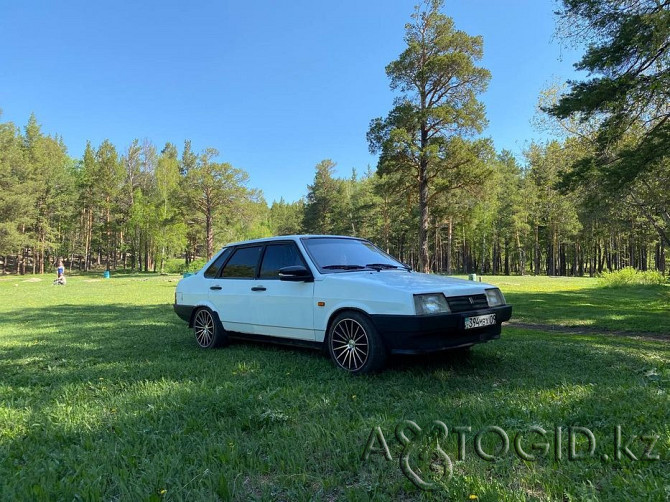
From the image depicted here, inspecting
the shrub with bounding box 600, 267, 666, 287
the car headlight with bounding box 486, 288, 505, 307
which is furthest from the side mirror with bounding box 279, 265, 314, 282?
the shrub with bounding box 600, 267, 666, 287

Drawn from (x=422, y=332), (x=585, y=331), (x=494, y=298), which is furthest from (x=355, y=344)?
(x=585, y=331)

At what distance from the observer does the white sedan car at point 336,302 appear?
13.7 ft

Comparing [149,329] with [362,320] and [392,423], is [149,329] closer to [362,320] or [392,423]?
[362,320]

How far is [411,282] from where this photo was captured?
14.9 ft

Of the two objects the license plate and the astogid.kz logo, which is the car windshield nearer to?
the license plate

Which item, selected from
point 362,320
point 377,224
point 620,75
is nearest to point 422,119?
point 620,75

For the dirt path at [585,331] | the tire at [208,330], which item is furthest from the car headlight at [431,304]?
the dirt path at [585,331]

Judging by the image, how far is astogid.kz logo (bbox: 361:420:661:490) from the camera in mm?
2408

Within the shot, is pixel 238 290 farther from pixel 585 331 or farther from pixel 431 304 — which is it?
pixel 585 331

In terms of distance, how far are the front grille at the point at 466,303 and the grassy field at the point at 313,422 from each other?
0.73 m

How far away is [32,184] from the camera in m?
45.0

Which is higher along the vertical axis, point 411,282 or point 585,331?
point 411,282

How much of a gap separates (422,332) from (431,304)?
323 millimetres

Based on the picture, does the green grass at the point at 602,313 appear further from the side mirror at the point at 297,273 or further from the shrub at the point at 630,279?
the shrub at the point at 630,279
